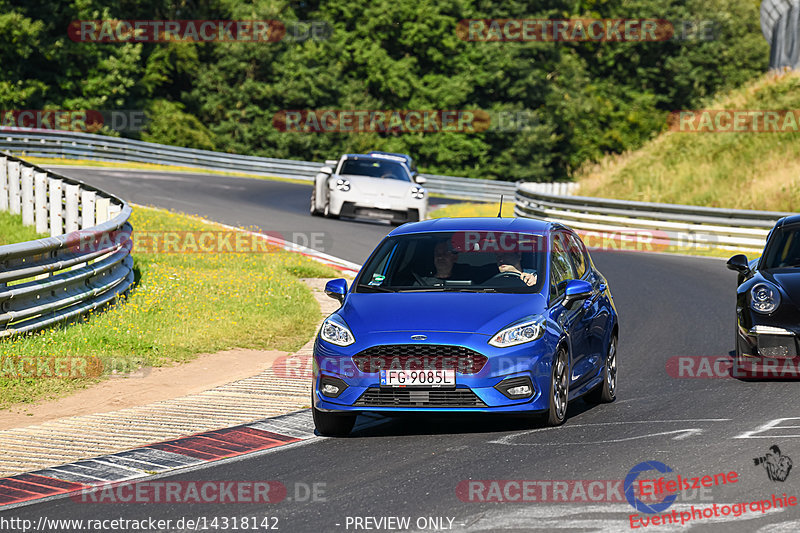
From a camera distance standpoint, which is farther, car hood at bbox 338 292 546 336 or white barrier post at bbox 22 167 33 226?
white barrier post at bbox 22 167 33 226

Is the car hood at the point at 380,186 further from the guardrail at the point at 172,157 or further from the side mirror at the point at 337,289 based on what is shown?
the side mirror at the point at 337,289

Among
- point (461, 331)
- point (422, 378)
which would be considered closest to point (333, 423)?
point (422, 378)

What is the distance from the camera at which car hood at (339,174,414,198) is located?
2623 centimetres

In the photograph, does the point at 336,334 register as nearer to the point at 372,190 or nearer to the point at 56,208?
the point at 56,208

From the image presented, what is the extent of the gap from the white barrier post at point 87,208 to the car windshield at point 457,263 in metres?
9.19

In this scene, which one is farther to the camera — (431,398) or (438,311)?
(438,311)

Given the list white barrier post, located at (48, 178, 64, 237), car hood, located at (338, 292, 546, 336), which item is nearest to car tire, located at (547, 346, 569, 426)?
car hood, located at (338, 292, 546, 336)

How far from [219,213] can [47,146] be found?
17216 mm

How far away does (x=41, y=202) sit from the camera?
19.6 metres

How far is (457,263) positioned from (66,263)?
4972mm

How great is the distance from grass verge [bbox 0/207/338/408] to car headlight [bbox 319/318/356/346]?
2.94 meters

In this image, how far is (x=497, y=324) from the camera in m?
8.41

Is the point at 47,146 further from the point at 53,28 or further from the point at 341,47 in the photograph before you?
the point at 341,47

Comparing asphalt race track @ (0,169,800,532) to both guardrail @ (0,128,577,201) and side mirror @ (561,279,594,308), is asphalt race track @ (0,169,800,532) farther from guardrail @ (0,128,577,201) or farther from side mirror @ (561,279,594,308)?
guardrail @ (0,128,577,201)
